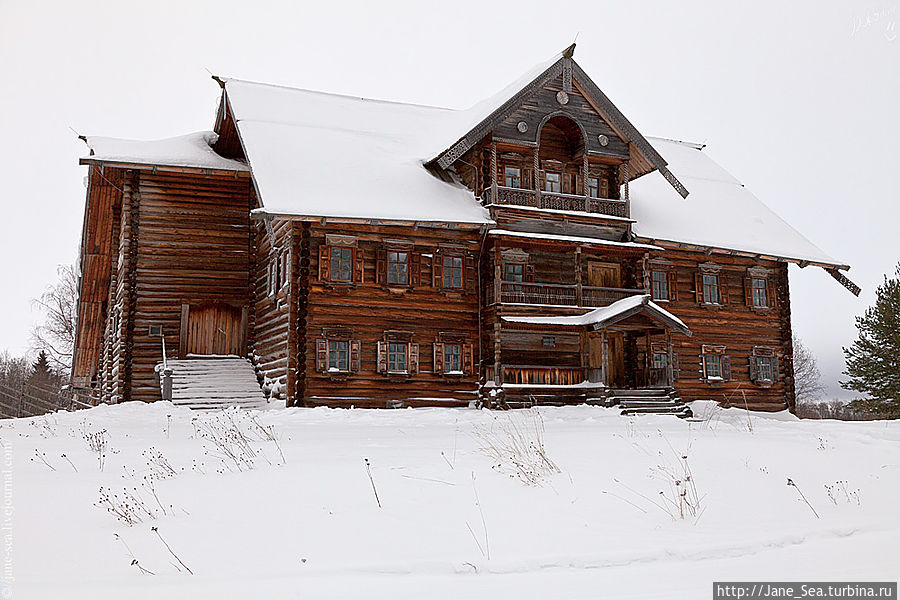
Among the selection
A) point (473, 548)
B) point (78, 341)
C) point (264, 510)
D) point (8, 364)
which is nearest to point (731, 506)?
point (473, 548)

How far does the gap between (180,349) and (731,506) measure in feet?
65.1

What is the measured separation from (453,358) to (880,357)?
848 inches

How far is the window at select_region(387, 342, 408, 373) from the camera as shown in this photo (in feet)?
73.2

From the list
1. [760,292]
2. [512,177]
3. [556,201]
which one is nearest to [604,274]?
[556,201]

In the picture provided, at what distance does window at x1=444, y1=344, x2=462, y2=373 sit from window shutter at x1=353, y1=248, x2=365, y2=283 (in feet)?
11.0

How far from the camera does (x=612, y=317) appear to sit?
2239cm

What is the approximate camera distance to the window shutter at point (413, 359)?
2241cm

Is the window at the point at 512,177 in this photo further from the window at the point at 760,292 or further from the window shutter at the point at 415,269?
the window at the point at 760,292

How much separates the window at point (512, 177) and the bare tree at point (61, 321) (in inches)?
1335

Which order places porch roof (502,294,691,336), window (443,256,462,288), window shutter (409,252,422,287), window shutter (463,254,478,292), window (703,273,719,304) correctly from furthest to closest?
1. window (703,273,719,304)
2. window shutter (463,254,478,292)
3. window (443,256,462,288)
4. window shutter (409,252,422,287)
5. porch roof (502,294,691,336)

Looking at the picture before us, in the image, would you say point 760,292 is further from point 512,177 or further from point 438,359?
point 438,359

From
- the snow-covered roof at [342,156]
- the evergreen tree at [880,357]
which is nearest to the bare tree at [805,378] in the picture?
the evergreen tree at [880,357]

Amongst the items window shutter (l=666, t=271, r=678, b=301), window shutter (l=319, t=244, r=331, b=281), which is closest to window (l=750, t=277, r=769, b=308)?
window shutter (l=666, t=271, r=678, b=301)

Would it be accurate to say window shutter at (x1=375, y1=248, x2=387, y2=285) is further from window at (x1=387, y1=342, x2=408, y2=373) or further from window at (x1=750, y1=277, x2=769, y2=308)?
window at (x1=750, y1=277, x2=769, y2=308)
